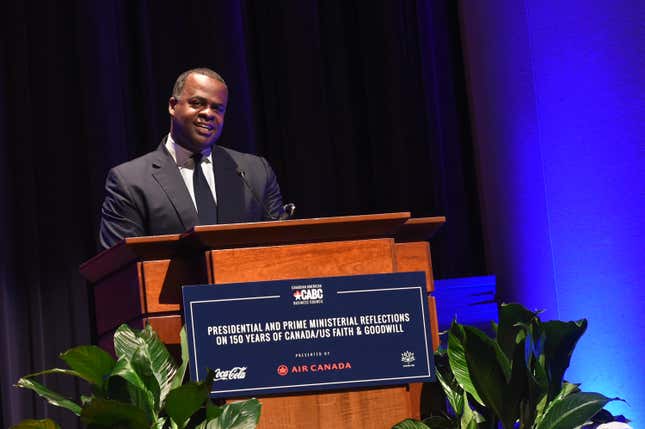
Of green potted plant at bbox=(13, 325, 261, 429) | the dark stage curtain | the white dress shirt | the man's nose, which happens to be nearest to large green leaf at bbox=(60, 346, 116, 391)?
green potted plant at bbox=(13, 325, 261, 429)

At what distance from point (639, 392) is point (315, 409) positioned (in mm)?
2208

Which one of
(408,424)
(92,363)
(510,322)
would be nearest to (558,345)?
(510,322)

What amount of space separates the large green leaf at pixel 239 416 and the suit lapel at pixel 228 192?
3.35 ft

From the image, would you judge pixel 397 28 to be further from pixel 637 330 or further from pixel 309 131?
pixel 637 330

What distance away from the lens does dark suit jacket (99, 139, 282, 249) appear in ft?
10.3

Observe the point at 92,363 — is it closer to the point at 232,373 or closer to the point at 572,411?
the point at 232,373

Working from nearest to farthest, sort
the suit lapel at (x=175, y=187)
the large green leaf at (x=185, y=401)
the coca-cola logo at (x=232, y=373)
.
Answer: the large green leaf at (x=185, y=401)
the coca-cola logo at (x=232, y=373)
the suit lapel at (x=175, y=187)

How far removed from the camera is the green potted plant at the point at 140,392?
2184 millimetres

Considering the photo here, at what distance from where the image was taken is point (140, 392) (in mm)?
2248

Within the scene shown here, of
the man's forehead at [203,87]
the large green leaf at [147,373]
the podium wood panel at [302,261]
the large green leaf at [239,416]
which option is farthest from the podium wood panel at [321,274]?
the man's forehead at [203,87]

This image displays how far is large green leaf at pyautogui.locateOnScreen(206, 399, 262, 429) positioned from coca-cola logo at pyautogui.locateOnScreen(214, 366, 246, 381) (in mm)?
78

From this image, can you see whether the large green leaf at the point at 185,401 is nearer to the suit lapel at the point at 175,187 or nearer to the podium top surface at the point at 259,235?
the podium top surface at the point at 259,235

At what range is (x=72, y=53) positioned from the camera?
14.8 ft

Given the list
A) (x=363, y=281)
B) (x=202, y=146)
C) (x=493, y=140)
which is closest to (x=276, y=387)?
(x=363, y=281)
